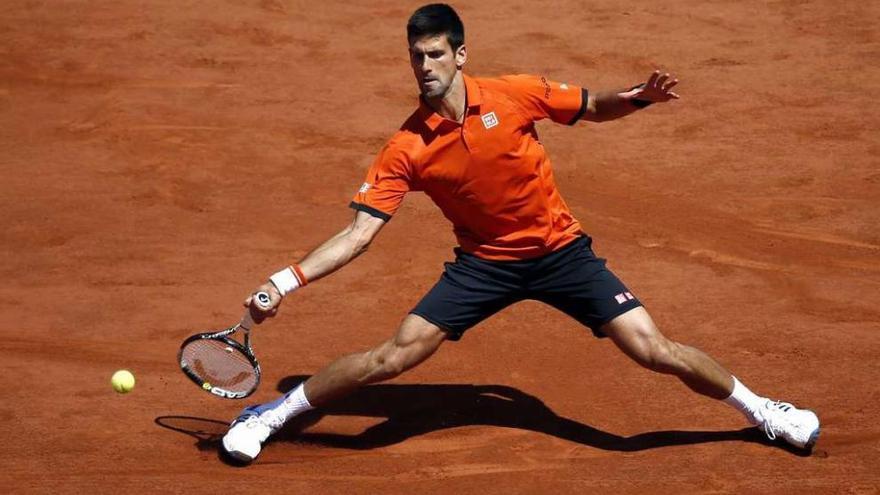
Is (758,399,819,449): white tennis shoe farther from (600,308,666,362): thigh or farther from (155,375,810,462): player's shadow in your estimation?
(600,308,666,362): thigh

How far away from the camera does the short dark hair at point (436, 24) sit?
22.6 feet

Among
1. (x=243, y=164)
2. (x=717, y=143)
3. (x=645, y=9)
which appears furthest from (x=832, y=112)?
(x=243, y=164)

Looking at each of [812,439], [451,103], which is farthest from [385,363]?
[812,439]

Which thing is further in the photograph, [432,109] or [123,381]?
[123,381]

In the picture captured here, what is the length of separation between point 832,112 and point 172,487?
6.92m

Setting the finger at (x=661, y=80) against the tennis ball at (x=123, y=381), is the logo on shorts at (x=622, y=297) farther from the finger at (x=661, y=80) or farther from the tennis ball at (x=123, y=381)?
the tennis ball at (x=123, y=381)

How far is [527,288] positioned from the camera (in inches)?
286

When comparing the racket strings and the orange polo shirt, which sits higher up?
the orange polo shirt

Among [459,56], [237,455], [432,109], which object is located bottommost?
[237,455]

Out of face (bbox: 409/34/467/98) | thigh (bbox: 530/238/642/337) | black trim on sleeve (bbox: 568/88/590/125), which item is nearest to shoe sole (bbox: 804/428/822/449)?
thigh (bbox: 530/238/642/337)

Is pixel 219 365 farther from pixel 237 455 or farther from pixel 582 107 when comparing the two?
pixel 582 107

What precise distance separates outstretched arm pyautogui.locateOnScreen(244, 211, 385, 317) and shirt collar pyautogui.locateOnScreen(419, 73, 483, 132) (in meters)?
0.55

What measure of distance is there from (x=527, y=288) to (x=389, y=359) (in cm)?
81

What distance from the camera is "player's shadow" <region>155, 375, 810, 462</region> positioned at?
7582 millimetres
